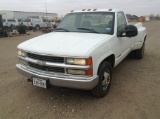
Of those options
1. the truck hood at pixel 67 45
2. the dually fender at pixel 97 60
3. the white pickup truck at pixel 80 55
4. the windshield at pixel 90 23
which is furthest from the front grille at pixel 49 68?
the windshield at pixel 90 23

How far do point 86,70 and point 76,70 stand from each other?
174 millimetres

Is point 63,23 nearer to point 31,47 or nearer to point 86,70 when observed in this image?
point 31,47

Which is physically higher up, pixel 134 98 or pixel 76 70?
pixel 76 70

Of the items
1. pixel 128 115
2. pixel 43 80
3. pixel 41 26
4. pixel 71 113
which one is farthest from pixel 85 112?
pixel 41 26

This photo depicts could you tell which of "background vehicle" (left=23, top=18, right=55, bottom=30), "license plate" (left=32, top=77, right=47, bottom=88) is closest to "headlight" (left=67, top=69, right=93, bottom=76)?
"license plate" (left=32, top=77, right=47, bottom=88)

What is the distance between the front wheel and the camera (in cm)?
352

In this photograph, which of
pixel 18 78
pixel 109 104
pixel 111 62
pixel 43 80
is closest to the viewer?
pixel 43 80

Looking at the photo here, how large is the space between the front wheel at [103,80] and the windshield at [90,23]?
0.87 metres

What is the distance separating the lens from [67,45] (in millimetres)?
3373

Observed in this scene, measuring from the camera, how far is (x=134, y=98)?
3.76 metres

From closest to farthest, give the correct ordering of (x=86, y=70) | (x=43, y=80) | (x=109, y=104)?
1. (x=86, y=70)
2. (x=43, y=80)
3. (x=109, y=104)

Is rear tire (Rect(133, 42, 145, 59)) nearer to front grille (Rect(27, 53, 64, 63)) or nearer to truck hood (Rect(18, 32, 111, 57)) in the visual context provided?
truck hood (Rect(18, 32, 111, 57))

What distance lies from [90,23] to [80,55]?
1.60 m

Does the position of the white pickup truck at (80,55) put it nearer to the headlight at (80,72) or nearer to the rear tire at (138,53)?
the headlight at (80,72)
